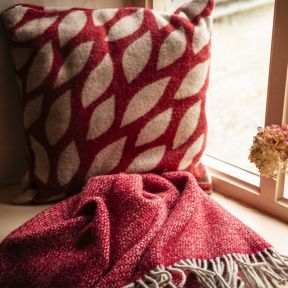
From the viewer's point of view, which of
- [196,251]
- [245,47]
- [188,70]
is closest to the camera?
[196,251]

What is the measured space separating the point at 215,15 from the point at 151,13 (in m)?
0.27

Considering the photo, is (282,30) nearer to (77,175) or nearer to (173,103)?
(173,103)

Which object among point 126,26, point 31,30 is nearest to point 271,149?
point 126,26

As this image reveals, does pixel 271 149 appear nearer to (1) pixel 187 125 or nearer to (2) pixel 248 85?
(1) pixel 187 125

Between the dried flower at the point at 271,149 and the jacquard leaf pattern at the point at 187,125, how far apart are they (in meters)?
0.24

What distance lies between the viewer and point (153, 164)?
35.8 inches

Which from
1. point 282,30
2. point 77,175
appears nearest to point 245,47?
point 282,30

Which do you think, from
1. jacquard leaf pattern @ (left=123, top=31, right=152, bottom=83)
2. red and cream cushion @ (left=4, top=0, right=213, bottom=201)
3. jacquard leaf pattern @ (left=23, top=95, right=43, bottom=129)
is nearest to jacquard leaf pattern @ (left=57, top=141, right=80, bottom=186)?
red and cream cushion @ (left=4, top=0, right=213, bottom=201)

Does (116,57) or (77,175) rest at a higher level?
(116,57)

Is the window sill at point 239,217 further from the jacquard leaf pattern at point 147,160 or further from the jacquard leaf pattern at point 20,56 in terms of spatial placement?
the jacquard leaf pattern at point 20,56

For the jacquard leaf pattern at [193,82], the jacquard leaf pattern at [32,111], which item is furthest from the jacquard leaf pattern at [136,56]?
the jacquard leaf pattern at [32,111]

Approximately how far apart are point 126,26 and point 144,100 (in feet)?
0.62

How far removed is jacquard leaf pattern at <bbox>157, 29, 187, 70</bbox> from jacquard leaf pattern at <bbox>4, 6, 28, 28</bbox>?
35cm

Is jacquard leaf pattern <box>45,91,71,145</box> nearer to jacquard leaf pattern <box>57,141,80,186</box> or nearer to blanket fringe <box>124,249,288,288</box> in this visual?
jacquard leaf pattern <box>57,141,80,186</box>
